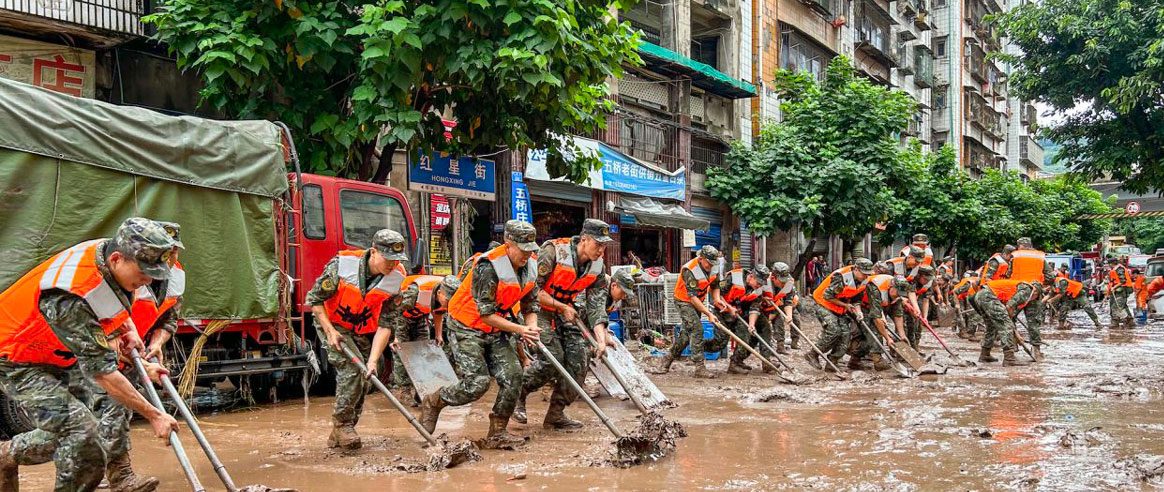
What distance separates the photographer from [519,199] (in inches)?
611

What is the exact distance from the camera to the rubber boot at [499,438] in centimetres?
618

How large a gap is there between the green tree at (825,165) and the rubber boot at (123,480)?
1581 centimetres

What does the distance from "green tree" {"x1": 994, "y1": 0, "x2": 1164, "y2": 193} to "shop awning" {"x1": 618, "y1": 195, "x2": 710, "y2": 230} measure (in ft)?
22.5

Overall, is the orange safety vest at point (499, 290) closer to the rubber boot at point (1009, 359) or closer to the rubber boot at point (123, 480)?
the rubber boot at point (123, 480)

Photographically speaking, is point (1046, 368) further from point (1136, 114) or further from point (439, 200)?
point (439, 200)

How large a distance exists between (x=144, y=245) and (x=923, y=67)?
39636 millimetres

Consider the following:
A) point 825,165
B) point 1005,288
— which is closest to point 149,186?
point 1005,288

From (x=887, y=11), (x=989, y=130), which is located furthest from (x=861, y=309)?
(x=989, y=130)

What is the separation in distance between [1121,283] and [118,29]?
20.7 metres

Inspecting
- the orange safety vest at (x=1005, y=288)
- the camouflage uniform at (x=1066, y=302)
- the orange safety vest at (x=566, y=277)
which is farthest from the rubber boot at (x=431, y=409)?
the camouflage uniform at (x=1066, y=302)

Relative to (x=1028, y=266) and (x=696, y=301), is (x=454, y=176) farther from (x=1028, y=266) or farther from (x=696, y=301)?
(x=1028, y=266)

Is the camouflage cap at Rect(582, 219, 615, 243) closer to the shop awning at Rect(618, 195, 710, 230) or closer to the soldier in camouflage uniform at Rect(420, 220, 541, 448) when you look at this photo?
the soldier in camouflage uniform at Rect(420, 220, 541, 448)

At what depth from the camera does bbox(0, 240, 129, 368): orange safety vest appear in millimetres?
3844

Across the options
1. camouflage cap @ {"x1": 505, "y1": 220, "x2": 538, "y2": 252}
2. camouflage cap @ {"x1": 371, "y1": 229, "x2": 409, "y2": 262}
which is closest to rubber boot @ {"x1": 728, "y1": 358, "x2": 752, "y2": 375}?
camouflage cap @ {"x1": 505, "y1": 220, "x2": 538, "y2": 252}
